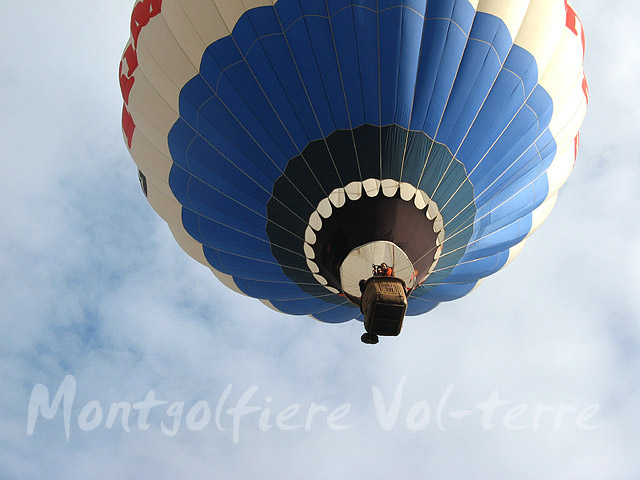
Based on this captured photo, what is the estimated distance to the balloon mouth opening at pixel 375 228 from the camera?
559cm

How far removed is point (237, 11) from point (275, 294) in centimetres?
301

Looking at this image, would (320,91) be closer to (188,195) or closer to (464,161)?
(464,161)

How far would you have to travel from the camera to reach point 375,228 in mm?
5625

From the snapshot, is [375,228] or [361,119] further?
[375,228]

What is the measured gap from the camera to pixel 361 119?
5.48 m

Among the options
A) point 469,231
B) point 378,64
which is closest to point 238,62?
point 378,64

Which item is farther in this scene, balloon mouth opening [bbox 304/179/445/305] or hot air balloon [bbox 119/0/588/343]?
balloon mouth opening [bbox 304/179/445/305]

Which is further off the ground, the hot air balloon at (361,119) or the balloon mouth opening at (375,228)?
the hot air balloon at (361,119)

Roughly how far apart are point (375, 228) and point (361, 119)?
93 centimetres

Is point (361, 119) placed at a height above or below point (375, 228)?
above

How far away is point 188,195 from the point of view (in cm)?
644

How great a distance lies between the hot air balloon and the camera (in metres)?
5.42

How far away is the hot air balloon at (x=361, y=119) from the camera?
17.8ft

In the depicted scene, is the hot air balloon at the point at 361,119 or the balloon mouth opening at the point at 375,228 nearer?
the hot air balloon at the point at 361,119
